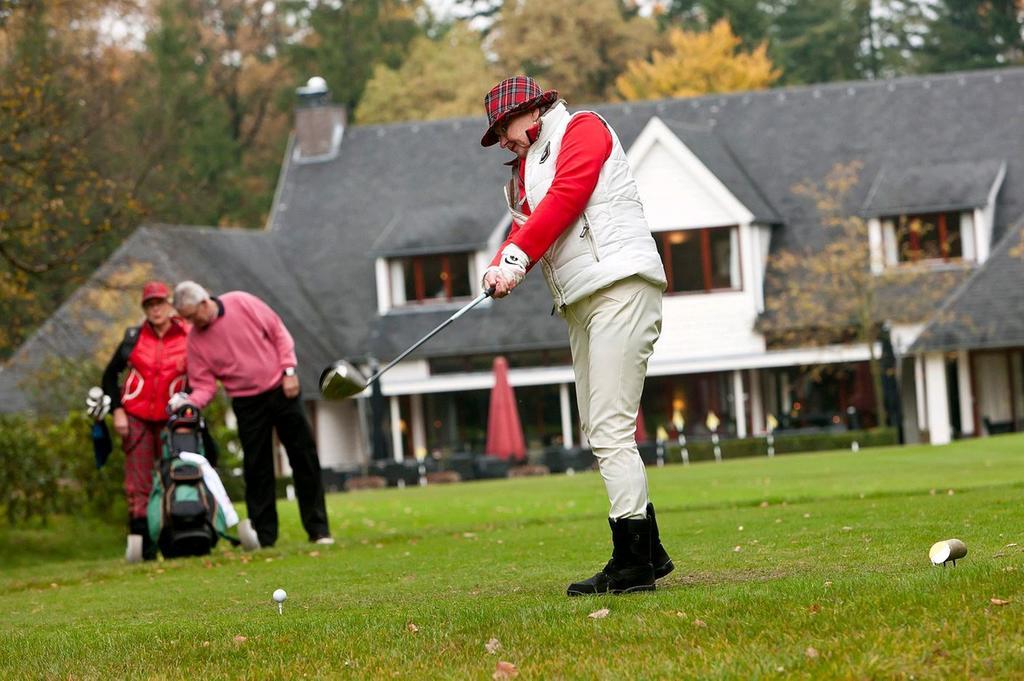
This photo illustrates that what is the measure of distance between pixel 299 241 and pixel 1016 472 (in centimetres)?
2974

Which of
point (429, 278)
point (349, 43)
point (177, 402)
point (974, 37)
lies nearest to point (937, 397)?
point (429, 278)

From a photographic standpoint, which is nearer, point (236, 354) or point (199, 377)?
point (236, 354)

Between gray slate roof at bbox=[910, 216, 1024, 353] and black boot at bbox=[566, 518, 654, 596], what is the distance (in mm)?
32009

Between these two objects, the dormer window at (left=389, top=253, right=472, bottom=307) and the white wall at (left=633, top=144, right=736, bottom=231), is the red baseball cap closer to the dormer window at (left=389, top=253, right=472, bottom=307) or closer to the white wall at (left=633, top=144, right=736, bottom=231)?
the white wall at (left=633, top=144, right=736, bottom=231)

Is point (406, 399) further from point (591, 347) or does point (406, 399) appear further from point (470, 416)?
point (591, 347)

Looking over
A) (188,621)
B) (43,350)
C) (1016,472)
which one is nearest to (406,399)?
(43,350)

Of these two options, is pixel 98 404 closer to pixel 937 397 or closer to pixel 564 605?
pixel 564 605

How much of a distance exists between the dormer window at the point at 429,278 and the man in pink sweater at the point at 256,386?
3110 cm

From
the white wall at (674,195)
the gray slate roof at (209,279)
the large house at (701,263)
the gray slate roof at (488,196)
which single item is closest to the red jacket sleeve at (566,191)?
the gray slate roof at (209,279)

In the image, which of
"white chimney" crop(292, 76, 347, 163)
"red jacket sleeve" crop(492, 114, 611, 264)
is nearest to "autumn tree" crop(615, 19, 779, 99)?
"white chimney" crop(292, 76, 347, 163)

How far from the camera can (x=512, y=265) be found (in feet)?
25.0

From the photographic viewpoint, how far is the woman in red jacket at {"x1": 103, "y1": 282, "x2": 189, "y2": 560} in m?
13.6

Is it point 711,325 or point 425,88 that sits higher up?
point 425,88

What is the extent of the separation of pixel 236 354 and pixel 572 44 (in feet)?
165
